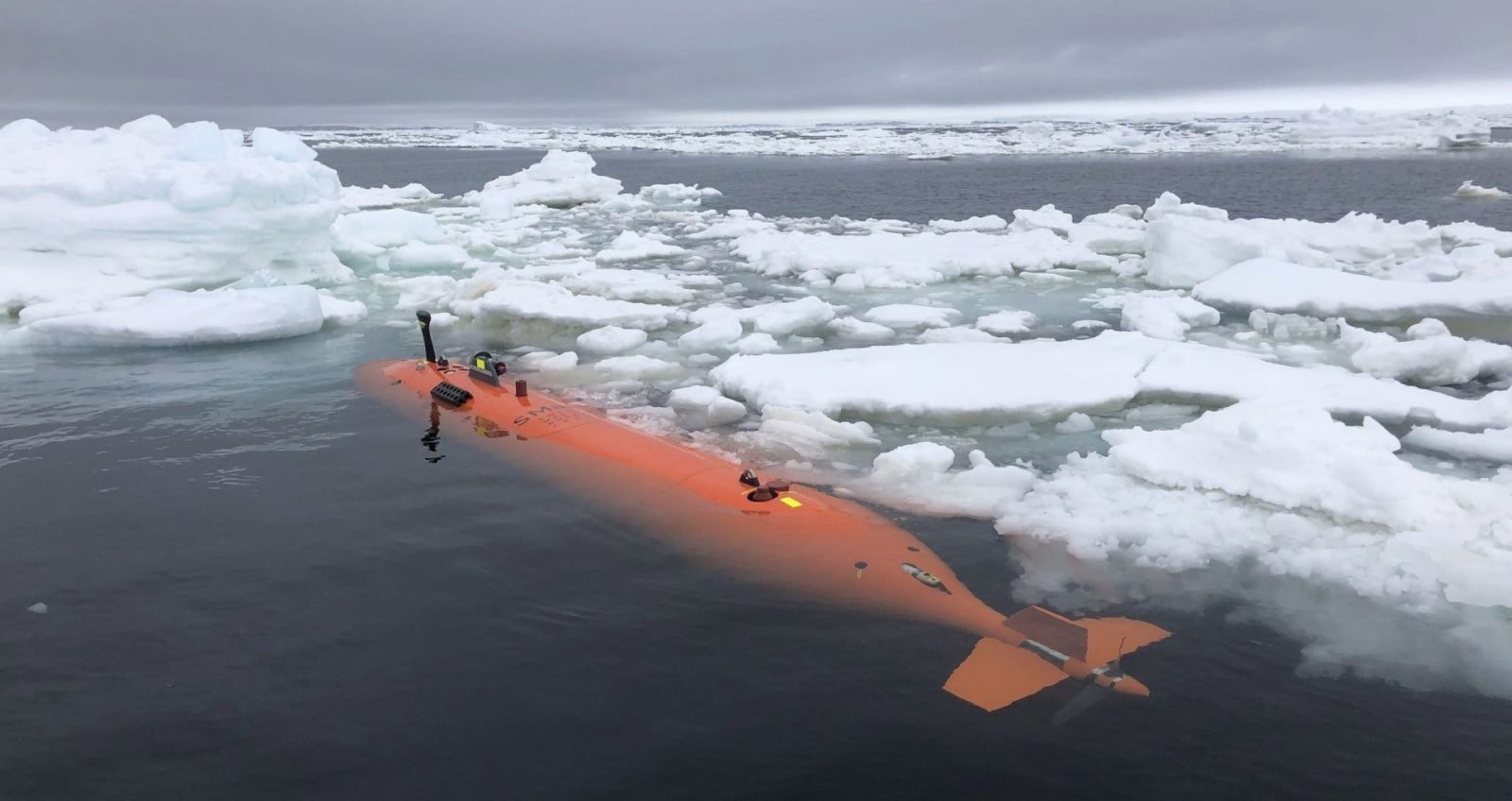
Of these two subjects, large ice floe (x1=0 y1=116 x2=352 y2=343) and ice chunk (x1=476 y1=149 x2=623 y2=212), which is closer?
large ice floe (x1=0 y1=116 x2=352 y2=343)

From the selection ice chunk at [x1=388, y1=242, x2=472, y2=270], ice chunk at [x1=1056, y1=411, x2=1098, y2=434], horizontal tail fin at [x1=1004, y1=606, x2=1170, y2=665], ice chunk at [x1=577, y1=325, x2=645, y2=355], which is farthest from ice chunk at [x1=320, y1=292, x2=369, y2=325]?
horizontal tail fin at [x1=1004, y1=606, x2=1170, y2=665]

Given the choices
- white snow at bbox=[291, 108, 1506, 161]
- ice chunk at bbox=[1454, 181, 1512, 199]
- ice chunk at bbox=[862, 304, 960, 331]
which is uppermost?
white snow at bbox=[291, 108, 1506, 161]

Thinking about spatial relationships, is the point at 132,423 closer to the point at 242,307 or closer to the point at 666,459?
the point at 242,307

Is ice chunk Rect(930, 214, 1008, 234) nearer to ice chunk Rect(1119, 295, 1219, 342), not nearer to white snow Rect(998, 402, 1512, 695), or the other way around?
ice chunk Rect(1119, 295, 1219, 342)

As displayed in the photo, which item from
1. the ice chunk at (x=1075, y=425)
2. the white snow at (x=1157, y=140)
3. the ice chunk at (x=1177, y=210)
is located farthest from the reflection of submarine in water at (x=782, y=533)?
the white snow at (x=1157, y=140)

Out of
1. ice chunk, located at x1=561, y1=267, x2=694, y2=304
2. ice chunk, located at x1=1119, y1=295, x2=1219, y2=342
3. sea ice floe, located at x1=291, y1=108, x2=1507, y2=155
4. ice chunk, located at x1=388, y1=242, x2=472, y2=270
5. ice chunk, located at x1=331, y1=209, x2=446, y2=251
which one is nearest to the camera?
ice chunk, located at x1=1119, y1=295, x2=1219, y2=342

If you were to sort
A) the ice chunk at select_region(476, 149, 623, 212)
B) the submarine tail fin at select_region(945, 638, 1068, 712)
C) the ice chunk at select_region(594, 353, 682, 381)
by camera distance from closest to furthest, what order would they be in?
the submarine tail fin at select_region(945, 638, 1068, 712) → the ice chunk at select_region(594, 353, 682, 381) → the ice chunk at select_region(476, 149, 623, 212)

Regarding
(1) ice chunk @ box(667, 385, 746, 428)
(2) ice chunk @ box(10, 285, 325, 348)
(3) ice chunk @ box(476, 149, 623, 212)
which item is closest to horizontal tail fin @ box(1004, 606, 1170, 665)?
(1) ice chunk @ box(667, 385, 746, 428)

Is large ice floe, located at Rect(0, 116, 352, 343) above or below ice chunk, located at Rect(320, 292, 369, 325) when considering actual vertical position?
above

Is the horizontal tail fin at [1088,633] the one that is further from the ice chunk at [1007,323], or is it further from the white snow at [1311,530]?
the ice chunk at [1007,323]
